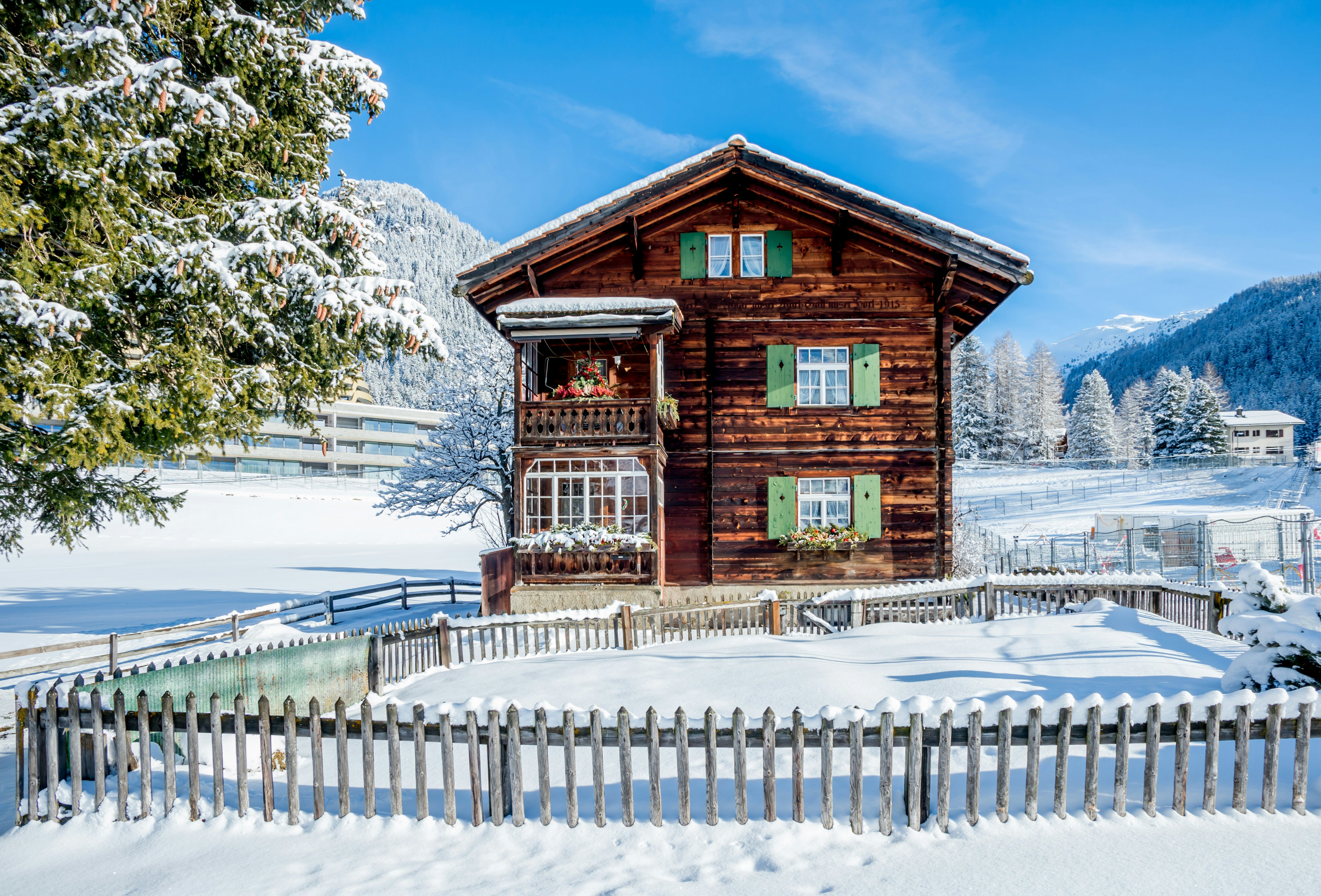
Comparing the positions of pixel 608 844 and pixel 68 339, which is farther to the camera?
pixel 68 339

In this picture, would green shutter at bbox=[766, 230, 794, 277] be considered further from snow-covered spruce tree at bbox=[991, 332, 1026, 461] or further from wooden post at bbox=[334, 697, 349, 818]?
snow-covered spruce tree at bbox=[991, 332, 1026, 461]

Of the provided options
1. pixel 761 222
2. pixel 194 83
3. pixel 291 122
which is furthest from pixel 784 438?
pixel 194 83

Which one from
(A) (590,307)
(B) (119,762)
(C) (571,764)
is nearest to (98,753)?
(B) (119,762)

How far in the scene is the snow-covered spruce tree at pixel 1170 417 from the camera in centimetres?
7688

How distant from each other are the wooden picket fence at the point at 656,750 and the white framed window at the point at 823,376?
13.3m

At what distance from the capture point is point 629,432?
17.1 m

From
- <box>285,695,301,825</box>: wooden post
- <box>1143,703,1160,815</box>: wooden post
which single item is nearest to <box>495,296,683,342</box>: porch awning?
<box>285,695,301,825</box>: wooden post

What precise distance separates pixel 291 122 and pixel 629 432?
8.54 meters

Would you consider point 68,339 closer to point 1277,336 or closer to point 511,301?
point 511,301

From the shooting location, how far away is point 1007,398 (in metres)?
93.3

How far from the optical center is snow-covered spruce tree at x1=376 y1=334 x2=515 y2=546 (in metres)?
28.7

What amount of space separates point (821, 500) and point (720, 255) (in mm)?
6426

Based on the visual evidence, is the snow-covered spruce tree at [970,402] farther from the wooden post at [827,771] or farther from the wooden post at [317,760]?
the wooden post at [317,760]

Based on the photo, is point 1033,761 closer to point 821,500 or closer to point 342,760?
point 342,760
